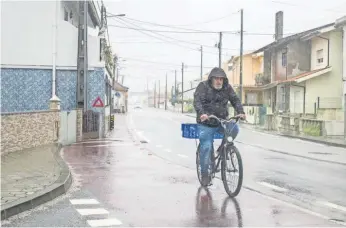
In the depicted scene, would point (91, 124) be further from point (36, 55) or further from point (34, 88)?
point (36, 55)

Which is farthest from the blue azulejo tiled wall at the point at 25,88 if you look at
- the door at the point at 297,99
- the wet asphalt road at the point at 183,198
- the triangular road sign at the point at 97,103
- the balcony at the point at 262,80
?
the balcony at the point at 262,80

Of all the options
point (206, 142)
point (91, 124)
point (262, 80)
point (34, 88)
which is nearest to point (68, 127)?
point (91, 124)

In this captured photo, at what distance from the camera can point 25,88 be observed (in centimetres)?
2325

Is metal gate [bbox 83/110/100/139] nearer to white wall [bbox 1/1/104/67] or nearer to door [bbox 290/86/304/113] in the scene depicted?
white wall [bbox 1/1/104/67]

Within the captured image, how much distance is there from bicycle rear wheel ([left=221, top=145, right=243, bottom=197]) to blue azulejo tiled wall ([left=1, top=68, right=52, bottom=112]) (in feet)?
55.2

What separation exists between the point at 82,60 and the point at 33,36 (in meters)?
2.61

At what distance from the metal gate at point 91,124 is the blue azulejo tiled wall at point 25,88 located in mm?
2579

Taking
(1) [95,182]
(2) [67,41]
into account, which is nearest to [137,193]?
(1) [95,182]

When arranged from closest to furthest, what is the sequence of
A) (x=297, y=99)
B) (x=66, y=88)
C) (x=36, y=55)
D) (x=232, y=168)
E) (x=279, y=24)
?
1. (x=232, y=168)
2. (x=36, y=55)
3. (x=66, y=88)
4. (x=297, y=99)
5. (x=279, y=24)

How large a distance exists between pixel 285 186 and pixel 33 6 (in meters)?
16.9

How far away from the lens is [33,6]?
22484 mm

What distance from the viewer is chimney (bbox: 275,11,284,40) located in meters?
47.1

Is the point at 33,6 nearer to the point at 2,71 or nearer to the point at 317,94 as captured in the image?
the point at 2,71

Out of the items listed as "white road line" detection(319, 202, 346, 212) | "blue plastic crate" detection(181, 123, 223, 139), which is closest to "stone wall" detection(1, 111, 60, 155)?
"blue plastic crate" detection(181, 123, 223, 139)
